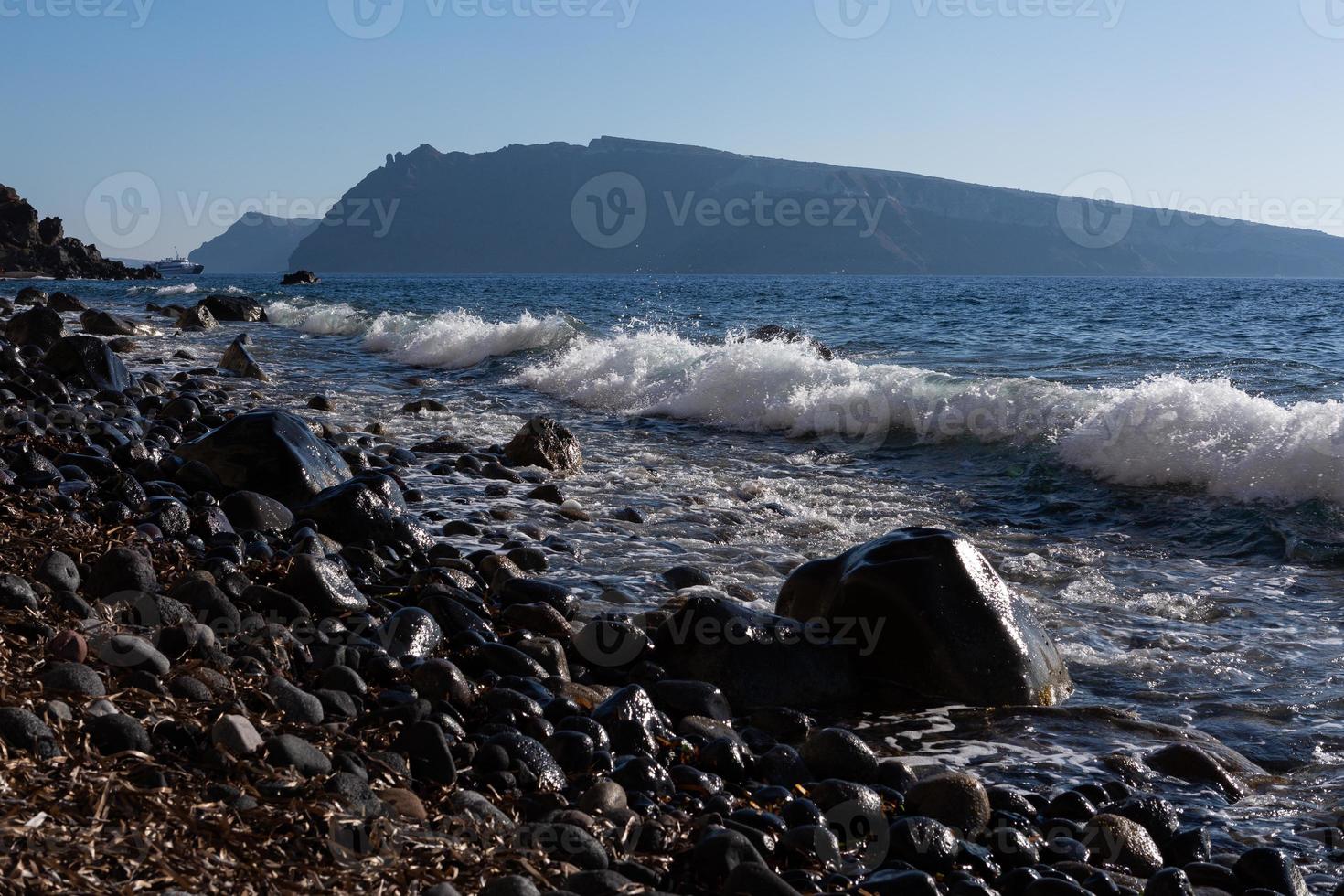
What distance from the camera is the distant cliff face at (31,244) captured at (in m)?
90.1

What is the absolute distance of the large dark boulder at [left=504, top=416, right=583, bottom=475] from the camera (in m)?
9.20

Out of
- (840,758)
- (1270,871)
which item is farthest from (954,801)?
(1270,871)

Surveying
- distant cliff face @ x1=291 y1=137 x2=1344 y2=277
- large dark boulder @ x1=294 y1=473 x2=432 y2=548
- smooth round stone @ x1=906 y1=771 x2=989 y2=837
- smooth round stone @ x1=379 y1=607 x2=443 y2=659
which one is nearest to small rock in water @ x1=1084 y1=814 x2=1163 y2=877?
smooth round stone @ x1=906 y1=771 x2=989 y2=837

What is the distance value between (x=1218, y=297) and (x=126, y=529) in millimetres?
49932

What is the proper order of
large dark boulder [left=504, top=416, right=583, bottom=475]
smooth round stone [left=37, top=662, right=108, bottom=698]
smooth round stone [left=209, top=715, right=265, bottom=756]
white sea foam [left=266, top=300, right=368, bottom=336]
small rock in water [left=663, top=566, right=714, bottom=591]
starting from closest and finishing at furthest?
smooth round stone [left=209, top=715, right=265, bottom=756] → smooth round stone [left=37, top=662, right=108, bottom=698] → small rock in water [left=663, top=566, right=714, bottom=591] → large dark boulder [left=504, top=416, right=583, bottom=475] → white sea foam [left=266, top=300, right=368, bottom=336]

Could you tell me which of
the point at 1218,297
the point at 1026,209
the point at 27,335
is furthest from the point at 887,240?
the point at 27,335

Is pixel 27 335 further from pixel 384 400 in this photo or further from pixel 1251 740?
pixel 1251 740

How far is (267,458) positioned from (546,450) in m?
2.82

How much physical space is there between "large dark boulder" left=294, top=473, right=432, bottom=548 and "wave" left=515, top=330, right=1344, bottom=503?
5563mm

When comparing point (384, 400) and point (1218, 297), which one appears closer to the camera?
point (384, 400)

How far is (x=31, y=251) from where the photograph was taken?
298 feet

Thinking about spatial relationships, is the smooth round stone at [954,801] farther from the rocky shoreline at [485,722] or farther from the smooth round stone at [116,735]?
the smooth round stone at [116,735]

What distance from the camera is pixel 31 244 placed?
9119 cm

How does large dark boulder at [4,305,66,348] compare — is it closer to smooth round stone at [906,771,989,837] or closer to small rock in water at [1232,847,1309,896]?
smooth round stone at [906,771,989,837]
